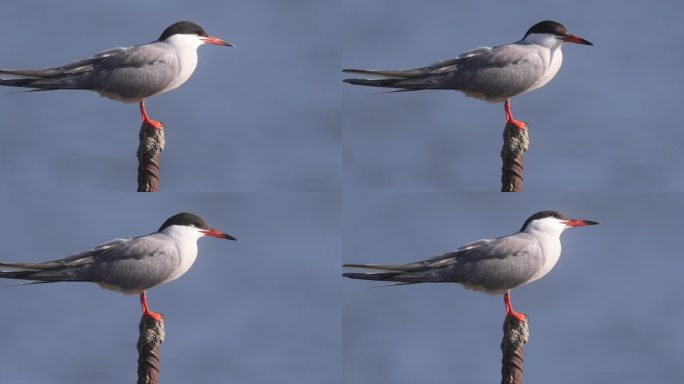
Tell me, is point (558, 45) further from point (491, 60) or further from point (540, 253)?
point (540, 253)

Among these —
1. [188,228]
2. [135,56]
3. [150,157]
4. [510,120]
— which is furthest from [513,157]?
[135,56]

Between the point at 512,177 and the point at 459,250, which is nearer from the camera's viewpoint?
the point at 512,177

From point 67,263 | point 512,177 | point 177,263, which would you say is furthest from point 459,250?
point 67,263

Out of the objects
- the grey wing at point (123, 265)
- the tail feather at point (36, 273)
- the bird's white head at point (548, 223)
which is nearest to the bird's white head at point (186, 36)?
the grey wing at point (123, 265)

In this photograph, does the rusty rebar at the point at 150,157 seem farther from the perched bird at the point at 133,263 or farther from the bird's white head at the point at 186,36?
the bird's white head at the point at 186,36

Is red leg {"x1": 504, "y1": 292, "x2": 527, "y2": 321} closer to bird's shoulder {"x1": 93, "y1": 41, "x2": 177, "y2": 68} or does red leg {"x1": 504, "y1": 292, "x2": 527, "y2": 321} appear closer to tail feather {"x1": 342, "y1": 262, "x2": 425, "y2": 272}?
tail feather {"x1": 342, "y1": 262, "x2": 425, "y2": 272}

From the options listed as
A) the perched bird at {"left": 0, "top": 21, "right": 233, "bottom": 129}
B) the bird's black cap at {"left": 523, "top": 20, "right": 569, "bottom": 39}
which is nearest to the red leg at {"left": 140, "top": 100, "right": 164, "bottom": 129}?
the perched bird at {"left": 0, "top": 21, "right": 233, "bottom": 129}

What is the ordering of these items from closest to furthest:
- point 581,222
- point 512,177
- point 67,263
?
1. point 512,177
2. point 67,263
3. point 581,222
